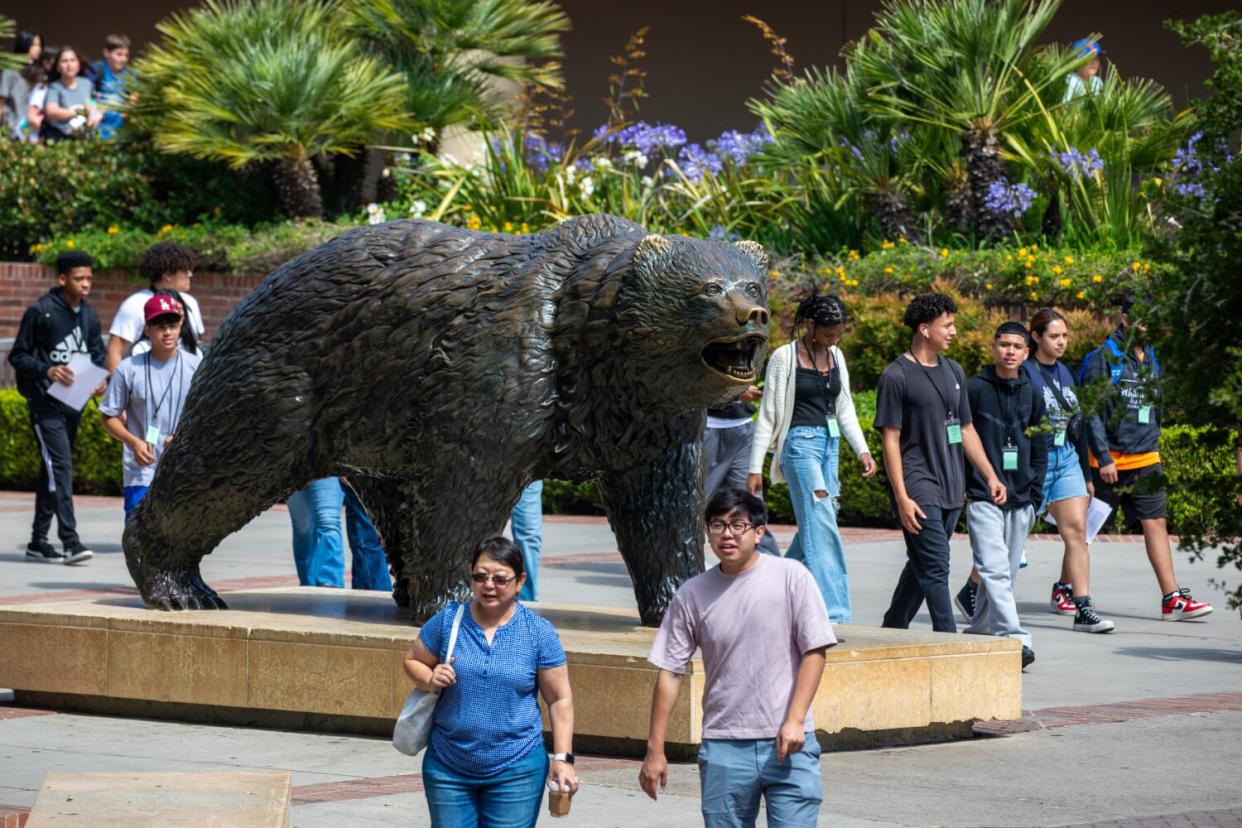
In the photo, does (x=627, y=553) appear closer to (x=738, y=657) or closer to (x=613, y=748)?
(x=613, y=748)

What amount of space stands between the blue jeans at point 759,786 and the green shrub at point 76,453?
13.4m

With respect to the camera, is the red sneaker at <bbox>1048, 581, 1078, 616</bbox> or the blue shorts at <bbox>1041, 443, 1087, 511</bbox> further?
the red sneaker at <bbox>1048, 581, 1078, 616</bbox>

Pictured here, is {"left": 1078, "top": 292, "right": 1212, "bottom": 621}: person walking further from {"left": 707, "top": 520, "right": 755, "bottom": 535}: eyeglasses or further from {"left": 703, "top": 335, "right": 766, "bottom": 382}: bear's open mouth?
{"left": 707, "top": 520, "right": 755, "bottom": 535}: eyeglasses

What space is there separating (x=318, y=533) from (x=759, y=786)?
5287 mm

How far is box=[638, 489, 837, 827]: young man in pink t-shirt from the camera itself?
485cm

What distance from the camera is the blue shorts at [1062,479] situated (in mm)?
10234

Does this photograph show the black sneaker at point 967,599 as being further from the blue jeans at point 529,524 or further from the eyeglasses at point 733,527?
the eyeglasses at point 733,527

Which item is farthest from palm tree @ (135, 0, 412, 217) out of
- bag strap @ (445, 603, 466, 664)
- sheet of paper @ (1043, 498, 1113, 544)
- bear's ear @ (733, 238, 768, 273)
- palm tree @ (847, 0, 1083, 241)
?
bag strap @ (445, 603, 466, 664)

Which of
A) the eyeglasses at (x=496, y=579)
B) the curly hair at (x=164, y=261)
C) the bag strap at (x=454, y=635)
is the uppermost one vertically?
the curly hair at (x=164, y=261)

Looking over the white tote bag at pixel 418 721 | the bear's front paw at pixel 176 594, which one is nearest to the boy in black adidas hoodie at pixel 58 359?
the bear's front paw at pixel 176 594

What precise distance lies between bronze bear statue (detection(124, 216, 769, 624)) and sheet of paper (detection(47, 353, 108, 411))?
4442 millimetres

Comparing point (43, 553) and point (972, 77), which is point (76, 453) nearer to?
point (43, 553)

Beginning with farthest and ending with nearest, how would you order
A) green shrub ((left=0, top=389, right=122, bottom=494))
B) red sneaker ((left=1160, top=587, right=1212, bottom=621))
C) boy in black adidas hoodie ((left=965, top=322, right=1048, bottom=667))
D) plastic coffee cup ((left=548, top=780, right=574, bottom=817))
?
green shrub ((left=0, top=389, right=122, bottom=494)), red sneaker ((left=1160, top=587, right=1212, bottom=621)), boy in black adidas hoodie ((left=965, top=322, right=1048, bottom=667)), plastic coffee cup ((left=548, top=780, right=574, bottom=817))

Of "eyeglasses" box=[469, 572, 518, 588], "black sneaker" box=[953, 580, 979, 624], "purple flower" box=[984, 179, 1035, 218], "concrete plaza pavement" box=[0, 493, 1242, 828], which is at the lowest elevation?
"concrete plaza pavement" box=[0, 493, 1242, 828]
